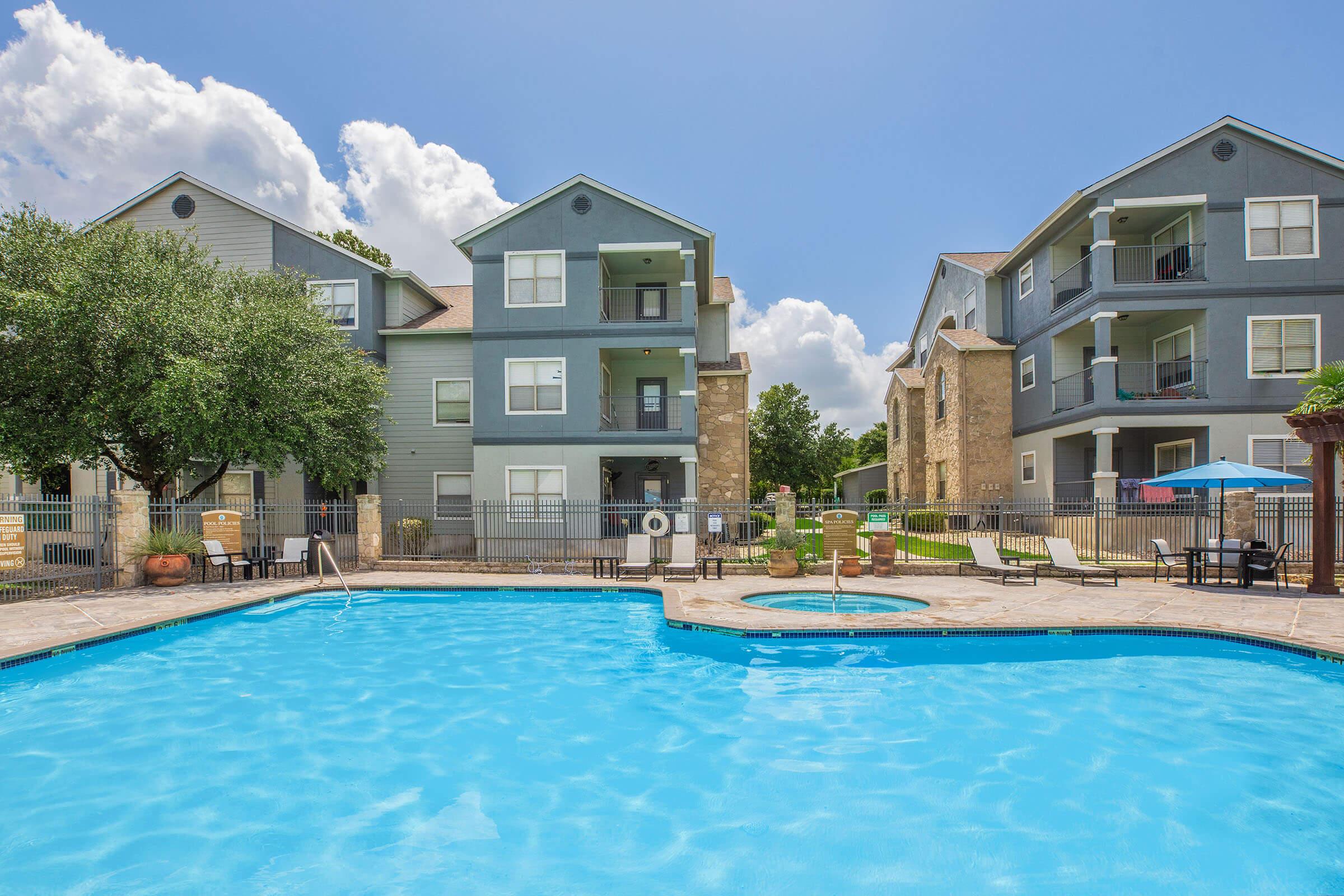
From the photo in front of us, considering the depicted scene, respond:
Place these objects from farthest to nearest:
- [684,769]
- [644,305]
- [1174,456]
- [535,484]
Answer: [644,305] → [1174,456] → [535,484] → [684,769]

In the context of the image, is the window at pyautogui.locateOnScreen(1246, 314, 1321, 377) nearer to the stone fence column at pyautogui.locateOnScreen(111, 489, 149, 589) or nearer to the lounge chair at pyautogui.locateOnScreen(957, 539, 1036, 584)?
the lounge chair at pyautogui.locateOnScreen(957, 539, 1036, 584)

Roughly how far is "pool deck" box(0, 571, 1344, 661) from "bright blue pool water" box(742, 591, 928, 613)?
16 centimetres

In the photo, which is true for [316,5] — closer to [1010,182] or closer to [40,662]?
[40,662]

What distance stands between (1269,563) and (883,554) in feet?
24.2

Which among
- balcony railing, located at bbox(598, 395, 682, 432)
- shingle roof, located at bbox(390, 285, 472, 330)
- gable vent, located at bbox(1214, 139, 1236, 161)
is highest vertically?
gable vent, located at bbox(1214, 139, 1236, 161)

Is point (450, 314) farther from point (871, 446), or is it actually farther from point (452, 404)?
point (871, 446)

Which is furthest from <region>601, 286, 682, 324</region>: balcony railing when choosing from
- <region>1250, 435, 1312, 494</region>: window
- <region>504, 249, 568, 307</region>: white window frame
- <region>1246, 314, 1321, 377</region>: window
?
<region>1250, 435, 1312, 494</region>: window

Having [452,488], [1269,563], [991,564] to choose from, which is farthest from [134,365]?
[1269,563]

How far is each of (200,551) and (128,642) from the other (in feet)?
20.5

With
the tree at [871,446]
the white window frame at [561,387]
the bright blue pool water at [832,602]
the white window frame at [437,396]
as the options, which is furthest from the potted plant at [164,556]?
the tree at [871,446]

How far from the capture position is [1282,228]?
18594 millimetres

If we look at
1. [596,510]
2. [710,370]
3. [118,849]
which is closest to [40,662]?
[118,849]

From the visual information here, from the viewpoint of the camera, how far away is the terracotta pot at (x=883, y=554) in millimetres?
15258

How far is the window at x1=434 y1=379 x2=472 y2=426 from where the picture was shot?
2222 centimetres
